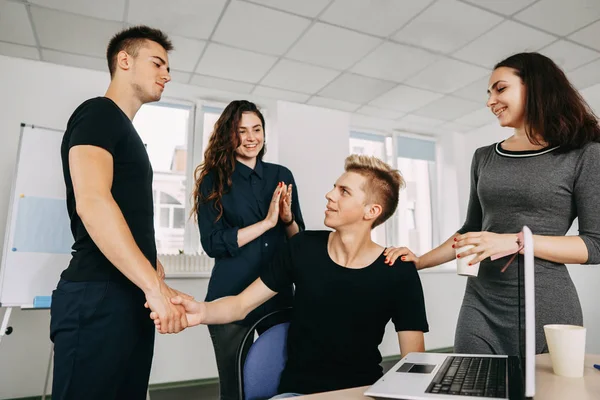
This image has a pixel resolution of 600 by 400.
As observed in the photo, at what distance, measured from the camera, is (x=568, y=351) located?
91 cm

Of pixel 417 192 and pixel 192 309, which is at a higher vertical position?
pixel 417 192

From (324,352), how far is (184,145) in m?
3.45

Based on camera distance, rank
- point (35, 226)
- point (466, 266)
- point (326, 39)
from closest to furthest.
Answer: point (466, 266)
point (35, 226)
point (326, 39)

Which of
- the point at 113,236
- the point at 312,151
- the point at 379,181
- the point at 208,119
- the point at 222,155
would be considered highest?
the point at 208,119

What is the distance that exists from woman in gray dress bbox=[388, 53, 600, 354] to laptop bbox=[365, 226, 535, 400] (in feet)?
0.97

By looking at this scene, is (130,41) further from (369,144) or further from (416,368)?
(369,144)

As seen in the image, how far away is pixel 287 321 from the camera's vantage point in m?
1.37

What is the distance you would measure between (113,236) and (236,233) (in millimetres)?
606

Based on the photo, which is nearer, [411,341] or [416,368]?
[416,368]

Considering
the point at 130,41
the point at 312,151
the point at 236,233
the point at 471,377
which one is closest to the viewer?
the point at 471,377

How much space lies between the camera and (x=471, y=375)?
2.58 feet

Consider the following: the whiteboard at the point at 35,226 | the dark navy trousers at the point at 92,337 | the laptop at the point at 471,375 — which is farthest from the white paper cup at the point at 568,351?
the whiteboard at the point at 35,226

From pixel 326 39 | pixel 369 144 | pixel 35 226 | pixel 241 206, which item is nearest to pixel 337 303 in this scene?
pixel 241 206

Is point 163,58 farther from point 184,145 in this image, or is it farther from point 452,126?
point 452,126
